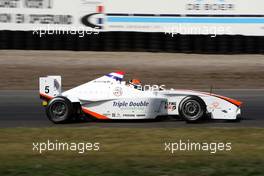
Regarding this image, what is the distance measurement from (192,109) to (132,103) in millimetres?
1115

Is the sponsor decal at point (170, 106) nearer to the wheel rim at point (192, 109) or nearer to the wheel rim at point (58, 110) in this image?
the wheel rim at point (192, 109)

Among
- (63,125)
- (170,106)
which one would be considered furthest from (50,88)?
(170,106)

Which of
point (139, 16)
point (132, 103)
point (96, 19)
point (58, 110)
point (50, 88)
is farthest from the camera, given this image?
point (96, 19)

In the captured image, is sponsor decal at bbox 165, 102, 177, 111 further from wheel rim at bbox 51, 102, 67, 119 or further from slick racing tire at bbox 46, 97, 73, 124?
wheel rim at bbox 51, 102, 67, 119

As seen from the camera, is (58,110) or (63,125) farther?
(58,110)

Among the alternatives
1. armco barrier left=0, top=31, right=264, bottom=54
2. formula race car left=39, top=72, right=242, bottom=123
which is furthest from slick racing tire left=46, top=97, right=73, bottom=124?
armco barrier left=0, top=31, right=264, bottom=54

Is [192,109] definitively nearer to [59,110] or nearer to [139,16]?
[59,110]

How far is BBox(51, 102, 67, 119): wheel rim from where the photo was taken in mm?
11859

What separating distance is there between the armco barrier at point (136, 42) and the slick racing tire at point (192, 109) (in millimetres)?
10174

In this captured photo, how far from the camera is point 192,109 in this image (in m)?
11.6

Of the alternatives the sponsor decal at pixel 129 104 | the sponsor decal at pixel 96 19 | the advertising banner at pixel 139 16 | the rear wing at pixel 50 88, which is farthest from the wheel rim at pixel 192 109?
the sponsor decal at pixel 96 19

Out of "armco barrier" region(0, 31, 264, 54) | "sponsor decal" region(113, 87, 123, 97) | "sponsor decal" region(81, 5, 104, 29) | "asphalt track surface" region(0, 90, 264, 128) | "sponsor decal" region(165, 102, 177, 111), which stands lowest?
"asphalt track surface" region(0, 90, 264, 128)

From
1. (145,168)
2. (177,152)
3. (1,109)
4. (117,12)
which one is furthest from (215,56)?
(145,168)

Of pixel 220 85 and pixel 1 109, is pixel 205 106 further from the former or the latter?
pixel 220 85
